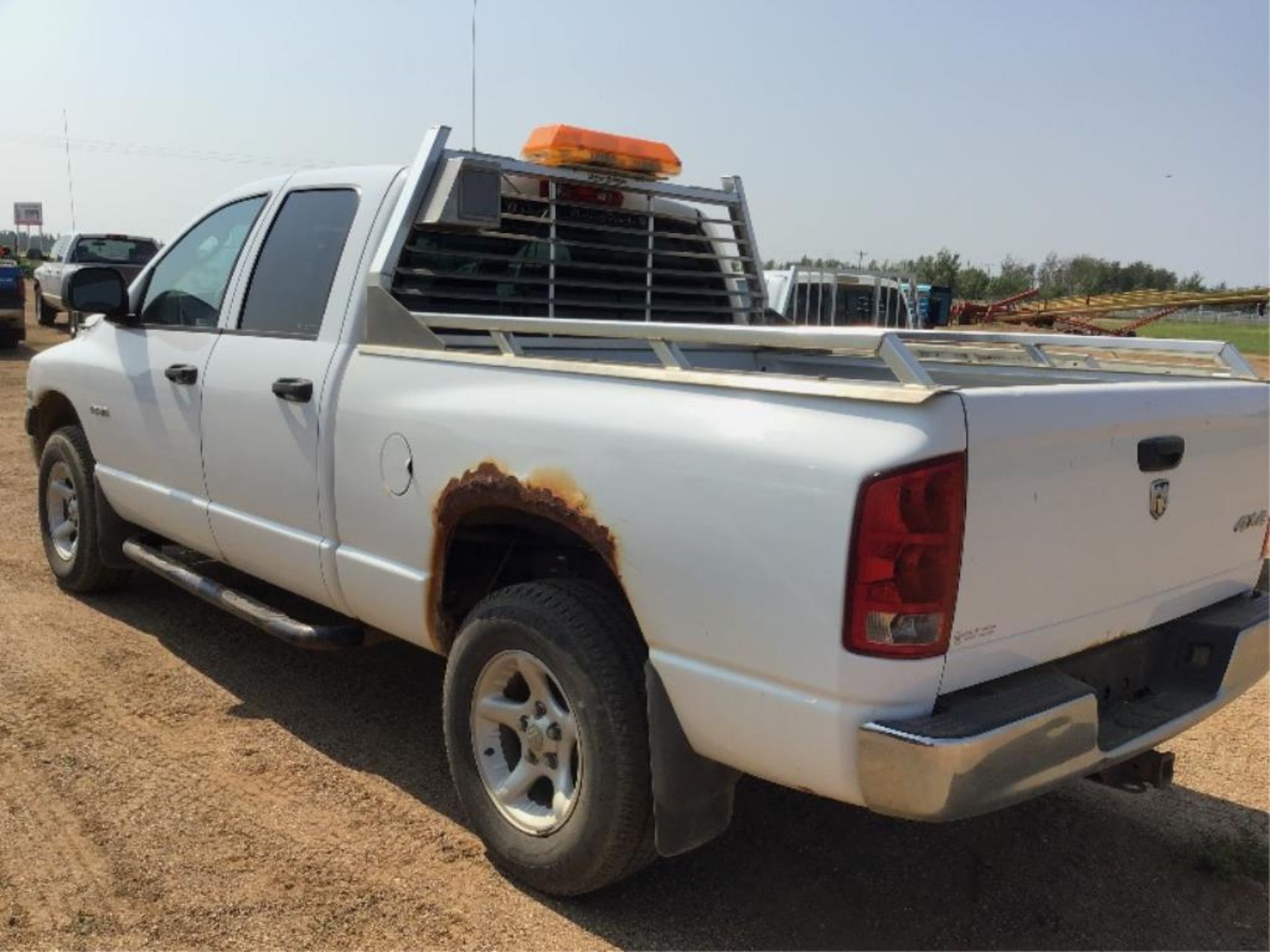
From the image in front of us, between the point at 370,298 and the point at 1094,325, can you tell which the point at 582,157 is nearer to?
the point at 370,298

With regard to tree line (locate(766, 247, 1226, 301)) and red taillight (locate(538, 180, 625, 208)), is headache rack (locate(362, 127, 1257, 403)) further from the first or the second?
tree line (locate(766, 247, 1226, 301))

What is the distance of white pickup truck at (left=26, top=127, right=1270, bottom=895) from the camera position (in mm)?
2371

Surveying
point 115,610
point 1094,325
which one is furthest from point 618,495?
point 1094,325

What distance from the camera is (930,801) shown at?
2.32 metres

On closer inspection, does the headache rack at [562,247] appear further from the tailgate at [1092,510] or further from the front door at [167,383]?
the tailgate at [1092,510]

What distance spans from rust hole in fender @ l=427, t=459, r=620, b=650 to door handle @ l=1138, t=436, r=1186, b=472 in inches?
51.3

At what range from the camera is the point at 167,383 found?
15.2ft

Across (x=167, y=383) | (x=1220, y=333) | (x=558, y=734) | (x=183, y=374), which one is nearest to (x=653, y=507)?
(x=558, y=734)

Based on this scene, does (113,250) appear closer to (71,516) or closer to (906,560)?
(71,516)

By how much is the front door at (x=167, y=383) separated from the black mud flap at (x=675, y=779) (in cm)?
250

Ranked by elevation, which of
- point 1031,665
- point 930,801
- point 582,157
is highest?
point 582,157

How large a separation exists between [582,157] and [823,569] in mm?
2656

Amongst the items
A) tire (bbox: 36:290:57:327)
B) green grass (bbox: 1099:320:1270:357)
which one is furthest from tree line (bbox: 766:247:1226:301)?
tire (bbox: 36:290:57:327)

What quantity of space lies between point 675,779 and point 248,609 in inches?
84.4
